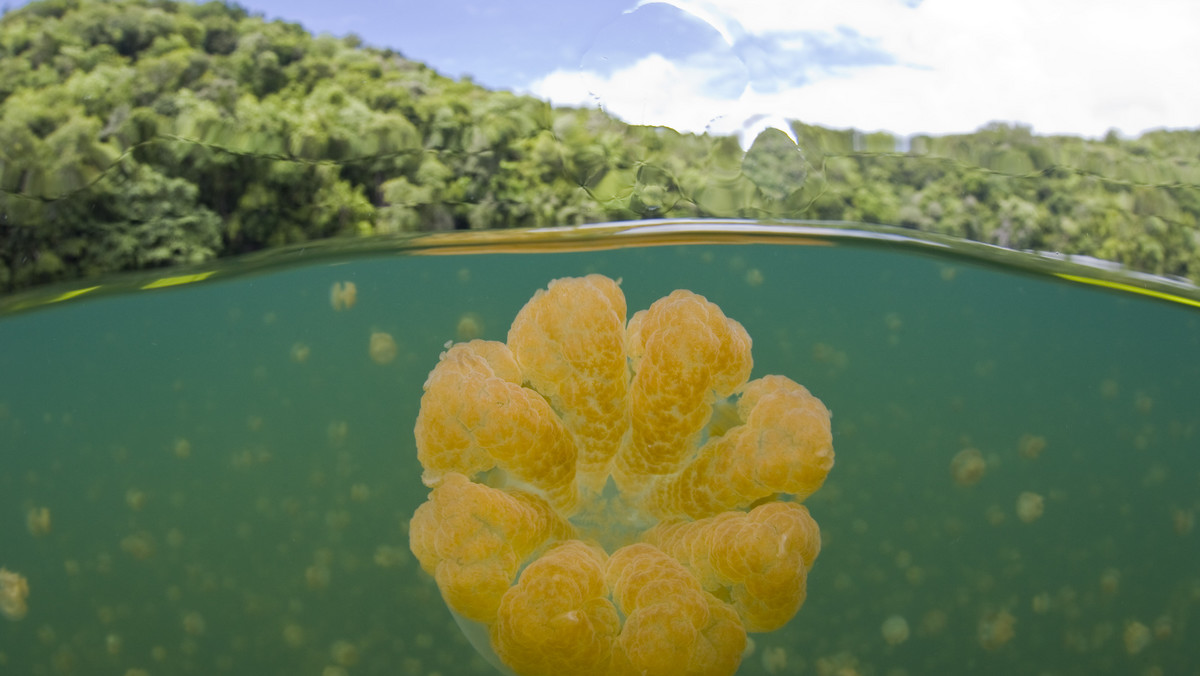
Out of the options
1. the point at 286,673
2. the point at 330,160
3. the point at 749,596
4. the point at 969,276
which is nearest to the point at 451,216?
the point at 330,160

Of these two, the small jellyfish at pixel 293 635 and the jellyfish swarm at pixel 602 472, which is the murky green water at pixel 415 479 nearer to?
the small jellyfish at pixel 293 635

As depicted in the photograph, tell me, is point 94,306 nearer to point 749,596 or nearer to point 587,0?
point 587,0

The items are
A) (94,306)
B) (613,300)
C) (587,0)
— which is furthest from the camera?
(94,306)

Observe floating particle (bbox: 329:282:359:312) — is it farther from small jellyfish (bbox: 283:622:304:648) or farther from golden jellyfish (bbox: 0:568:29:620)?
golden jellyfish (bbox: 0:568:29:620)

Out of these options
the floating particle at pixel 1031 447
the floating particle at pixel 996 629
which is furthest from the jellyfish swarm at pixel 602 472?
the floating particle at pixel 996 629

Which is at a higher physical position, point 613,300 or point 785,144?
point 785,144

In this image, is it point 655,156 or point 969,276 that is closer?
point 655,156

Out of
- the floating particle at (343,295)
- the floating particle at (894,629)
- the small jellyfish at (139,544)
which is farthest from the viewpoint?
the floating particle at (343,295)
